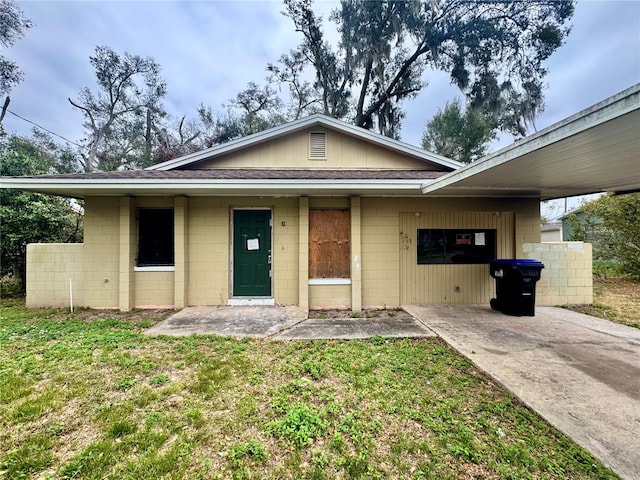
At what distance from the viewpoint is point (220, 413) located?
8.14 ft

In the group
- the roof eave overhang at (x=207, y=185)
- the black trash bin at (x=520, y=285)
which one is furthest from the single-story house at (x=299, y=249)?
the black trash bin at (x=520, y=285)

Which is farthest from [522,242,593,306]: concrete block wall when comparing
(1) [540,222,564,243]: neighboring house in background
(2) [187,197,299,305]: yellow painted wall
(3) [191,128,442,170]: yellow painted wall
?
(1) [540,222,564,243]: neighboring house in background

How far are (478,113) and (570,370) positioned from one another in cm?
1319

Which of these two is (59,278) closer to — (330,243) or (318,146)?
(330,243)

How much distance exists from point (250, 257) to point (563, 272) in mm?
7164

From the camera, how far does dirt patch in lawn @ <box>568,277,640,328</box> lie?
5.41 m

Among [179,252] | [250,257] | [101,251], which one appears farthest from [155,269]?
[250,257]

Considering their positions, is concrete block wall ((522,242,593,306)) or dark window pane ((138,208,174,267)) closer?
dark window pane ((138,208,174,267))

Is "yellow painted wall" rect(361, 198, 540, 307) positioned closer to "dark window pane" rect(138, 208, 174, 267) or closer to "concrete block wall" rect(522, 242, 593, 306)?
"concrete block wall" rect(522, 242, 593, 306)

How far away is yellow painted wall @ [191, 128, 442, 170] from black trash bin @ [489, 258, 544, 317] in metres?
3.12

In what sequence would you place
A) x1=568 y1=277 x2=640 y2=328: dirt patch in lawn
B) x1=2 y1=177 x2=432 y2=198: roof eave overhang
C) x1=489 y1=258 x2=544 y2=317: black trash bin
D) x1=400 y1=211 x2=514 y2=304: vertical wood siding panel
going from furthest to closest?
1. x1=400 y1=211 x2=514 y2=304: vertical wood siding panel
2. x1=568 y1=277 x2=640 y2=328: dirt patch in lawn
3. x1=489 y1=258 x2=544 y2=317: black trash bin
4. x1=2 y1=177 x2=432 y2=198: roof eave overhang

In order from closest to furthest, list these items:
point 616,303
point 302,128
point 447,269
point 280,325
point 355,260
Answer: point 280,325 < point 355,260 < point 447,269 < point 616,303 < point 302,128

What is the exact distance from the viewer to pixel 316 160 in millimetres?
7035

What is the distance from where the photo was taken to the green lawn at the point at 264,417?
6.25 ft
